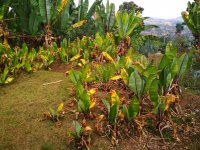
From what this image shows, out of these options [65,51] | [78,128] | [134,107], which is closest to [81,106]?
[78,128]

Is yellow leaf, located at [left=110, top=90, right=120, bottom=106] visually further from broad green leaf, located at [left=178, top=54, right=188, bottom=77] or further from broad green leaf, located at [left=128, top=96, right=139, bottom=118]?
broad green leaf, located at [left=178, top=54, right=188, bottom=77]

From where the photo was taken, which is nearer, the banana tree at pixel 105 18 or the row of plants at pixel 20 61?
the row of plants at pixel 20 61

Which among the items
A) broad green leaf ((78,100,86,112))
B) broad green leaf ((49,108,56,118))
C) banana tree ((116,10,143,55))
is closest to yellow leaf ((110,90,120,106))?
broad green leaf ((78,100,86,112))

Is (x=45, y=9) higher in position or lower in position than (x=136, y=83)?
higher

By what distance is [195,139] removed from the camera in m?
3.49

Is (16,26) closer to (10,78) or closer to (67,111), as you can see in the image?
(10,78)

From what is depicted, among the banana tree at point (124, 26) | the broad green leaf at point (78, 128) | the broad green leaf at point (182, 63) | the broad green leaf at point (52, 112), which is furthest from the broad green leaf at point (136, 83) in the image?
the banana tree at point (124, 26)

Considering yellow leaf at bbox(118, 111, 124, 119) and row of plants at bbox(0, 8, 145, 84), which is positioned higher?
row of plants at bbox(0, 8, 145, 84)

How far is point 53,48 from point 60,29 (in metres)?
2.38

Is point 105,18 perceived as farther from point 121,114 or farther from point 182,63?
point 121,114

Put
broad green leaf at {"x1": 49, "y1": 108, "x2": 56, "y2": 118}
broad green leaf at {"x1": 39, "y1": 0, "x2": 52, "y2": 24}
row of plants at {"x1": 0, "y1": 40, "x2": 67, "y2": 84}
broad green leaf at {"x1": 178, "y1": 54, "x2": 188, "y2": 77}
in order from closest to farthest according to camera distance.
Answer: broad green leaf at {"x1": 49, "y1": 108, "x2": 56, "y2": 118}, broad green leaf at {"x1": 178, "y1": 54, "x2": 188, "y2": 77}, row of plants at {"x1": 0, "y1": 40, "x2": 67, "y2": 84}, broad green leaf at {"x1": 39, "y1": 0, "x2": 52, "y2": 24}

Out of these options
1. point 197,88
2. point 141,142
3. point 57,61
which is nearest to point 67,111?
point 141,142

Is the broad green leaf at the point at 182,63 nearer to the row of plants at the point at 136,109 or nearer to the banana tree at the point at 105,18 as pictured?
the row of plants at the point at 136,109

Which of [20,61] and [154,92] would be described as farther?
[20,61]
